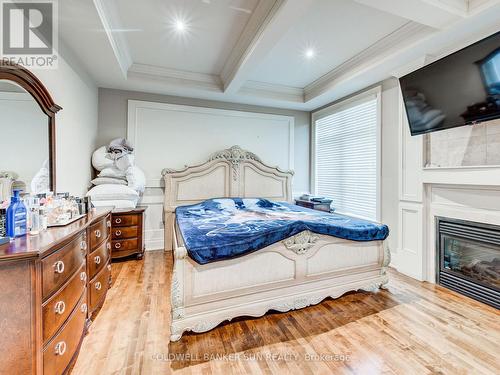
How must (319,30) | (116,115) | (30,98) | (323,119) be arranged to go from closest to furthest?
(30,98) → (319,30) → (116,115) → (323,119)

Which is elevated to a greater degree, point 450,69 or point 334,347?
point 450,69

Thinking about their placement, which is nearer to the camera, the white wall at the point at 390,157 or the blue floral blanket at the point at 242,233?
the blue floral blanket at the point at 242,233

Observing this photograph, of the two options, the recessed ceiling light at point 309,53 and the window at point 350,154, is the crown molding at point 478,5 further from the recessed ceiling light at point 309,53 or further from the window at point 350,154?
the recessed ceiling light at point 309,53

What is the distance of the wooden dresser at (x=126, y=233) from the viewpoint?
3.26 meters

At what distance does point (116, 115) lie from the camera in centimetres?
393

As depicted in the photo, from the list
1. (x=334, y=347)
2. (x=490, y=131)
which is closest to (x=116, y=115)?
(x=334, y=347)

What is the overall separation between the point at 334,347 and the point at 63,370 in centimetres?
167

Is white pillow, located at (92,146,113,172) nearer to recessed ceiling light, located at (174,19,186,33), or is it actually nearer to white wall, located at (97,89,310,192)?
white wall, located at (97,89,310,192)

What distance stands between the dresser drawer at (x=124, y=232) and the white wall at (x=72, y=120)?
679 mm

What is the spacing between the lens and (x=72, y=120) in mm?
2807

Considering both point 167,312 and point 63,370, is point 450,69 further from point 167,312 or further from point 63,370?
point 63,370

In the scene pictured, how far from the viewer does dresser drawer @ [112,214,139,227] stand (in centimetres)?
325

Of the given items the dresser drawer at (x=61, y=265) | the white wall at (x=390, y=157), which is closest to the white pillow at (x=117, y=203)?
the dresser drawer at (x=61, y=265)

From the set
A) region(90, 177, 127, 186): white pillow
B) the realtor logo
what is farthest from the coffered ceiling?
region(90, 177, 127, 186): white pillow
